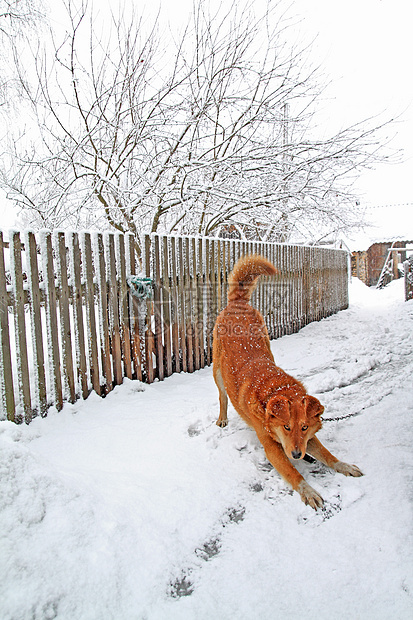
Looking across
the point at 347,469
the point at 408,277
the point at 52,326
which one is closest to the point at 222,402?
the point at 347,469

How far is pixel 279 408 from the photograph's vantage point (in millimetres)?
2086

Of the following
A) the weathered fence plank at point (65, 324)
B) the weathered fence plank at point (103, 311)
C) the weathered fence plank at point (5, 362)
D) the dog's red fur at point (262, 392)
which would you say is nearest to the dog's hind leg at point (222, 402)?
the dog's red fur at point (262, 392)

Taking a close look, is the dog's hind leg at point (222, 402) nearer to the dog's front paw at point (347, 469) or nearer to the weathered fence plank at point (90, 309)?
the dog's front paw at point (347, 469)

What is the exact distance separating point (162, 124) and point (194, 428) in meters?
5.02

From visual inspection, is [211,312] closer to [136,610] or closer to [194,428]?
[194,428]

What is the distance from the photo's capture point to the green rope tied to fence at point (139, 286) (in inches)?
166

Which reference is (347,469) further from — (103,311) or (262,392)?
(103,311)

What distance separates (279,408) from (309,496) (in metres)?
0.54

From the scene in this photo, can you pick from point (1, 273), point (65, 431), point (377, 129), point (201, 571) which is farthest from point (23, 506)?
point (377, 129)

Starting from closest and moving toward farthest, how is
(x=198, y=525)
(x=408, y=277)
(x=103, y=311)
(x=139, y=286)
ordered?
(x=198, y=525), (x=103, y=311), (x=139, y=286), (x=408, y=277)

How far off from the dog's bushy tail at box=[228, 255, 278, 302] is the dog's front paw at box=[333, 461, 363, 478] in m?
1.72

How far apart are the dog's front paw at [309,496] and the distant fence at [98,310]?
2.51m

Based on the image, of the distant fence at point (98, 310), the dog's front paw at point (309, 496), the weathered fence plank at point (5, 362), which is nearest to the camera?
the dog's front paw at point (309, 496)

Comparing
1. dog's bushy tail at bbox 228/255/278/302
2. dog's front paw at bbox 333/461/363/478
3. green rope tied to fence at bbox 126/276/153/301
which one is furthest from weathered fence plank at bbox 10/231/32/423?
dog's front paw at bbox 333/461/363/478
